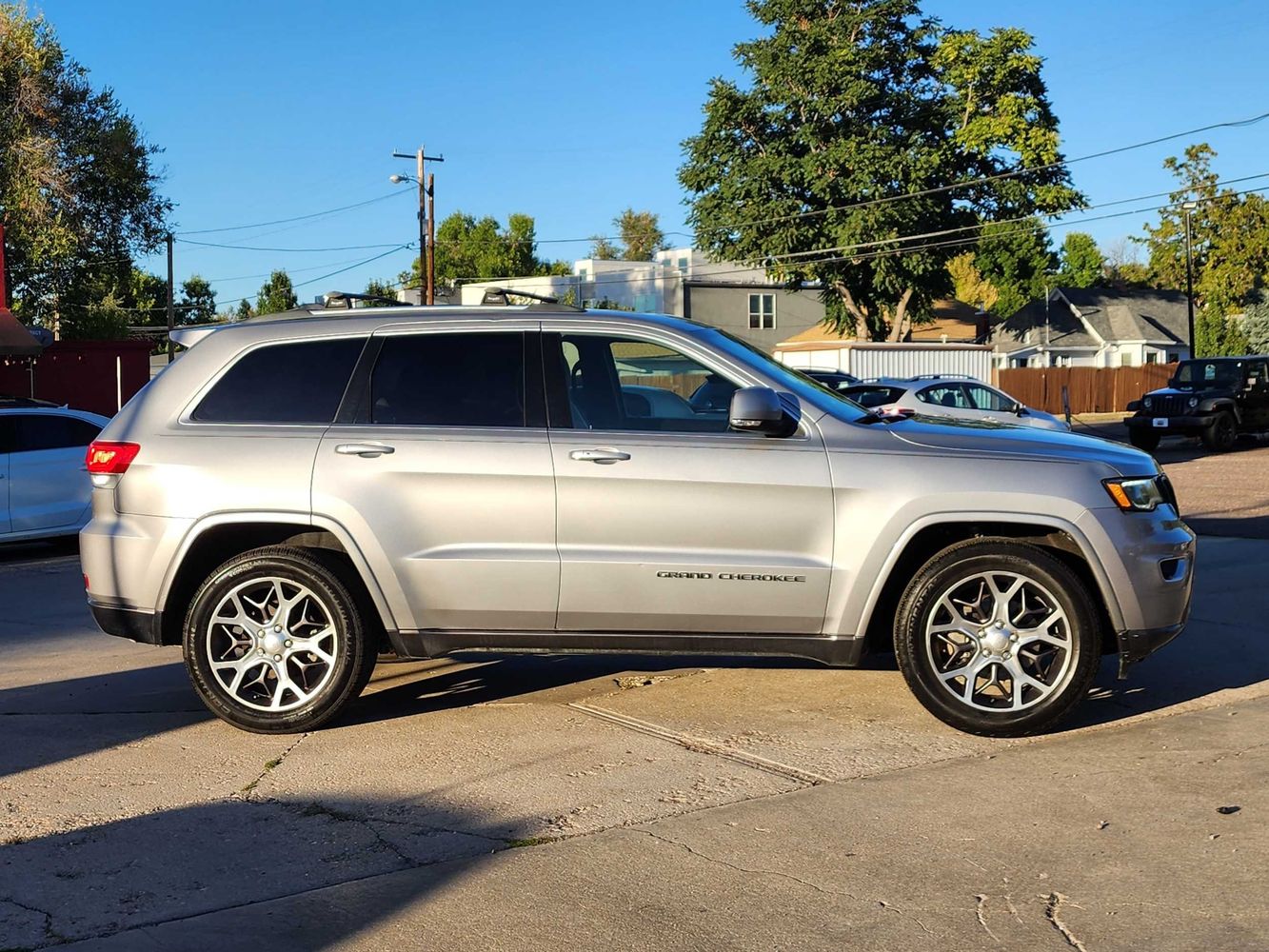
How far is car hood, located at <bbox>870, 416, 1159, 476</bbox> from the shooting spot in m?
6.03

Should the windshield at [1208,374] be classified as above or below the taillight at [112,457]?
above

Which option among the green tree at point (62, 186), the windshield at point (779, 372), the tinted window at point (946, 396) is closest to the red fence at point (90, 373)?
the green tree at point (62, 186)

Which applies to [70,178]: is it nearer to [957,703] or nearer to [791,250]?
[791,250]

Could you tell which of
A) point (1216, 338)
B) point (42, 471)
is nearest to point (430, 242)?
point (42, 471)

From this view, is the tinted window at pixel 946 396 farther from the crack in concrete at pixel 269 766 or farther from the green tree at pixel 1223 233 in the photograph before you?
the green tree at pixel 1223 233

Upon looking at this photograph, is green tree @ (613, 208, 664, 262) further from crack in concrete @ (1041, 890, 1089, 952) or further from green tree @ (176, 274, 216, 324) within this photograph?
crack in concrete @ (1041, 890, 1089, 952)

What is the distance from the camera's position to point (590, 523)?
603 cm

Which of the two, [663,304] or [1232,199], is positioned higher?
[1232,199]

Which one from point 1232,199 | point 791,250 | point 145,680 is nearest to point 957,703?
point 145,680

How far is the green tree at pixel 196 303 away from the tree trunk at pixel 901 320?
5923 cm

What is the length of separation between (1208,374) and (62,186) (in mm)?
29041

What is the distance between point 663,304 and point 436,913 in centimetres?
6342

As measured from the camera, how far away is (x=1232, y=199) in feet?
228

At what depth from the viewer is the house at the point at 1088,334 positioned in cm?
6700
